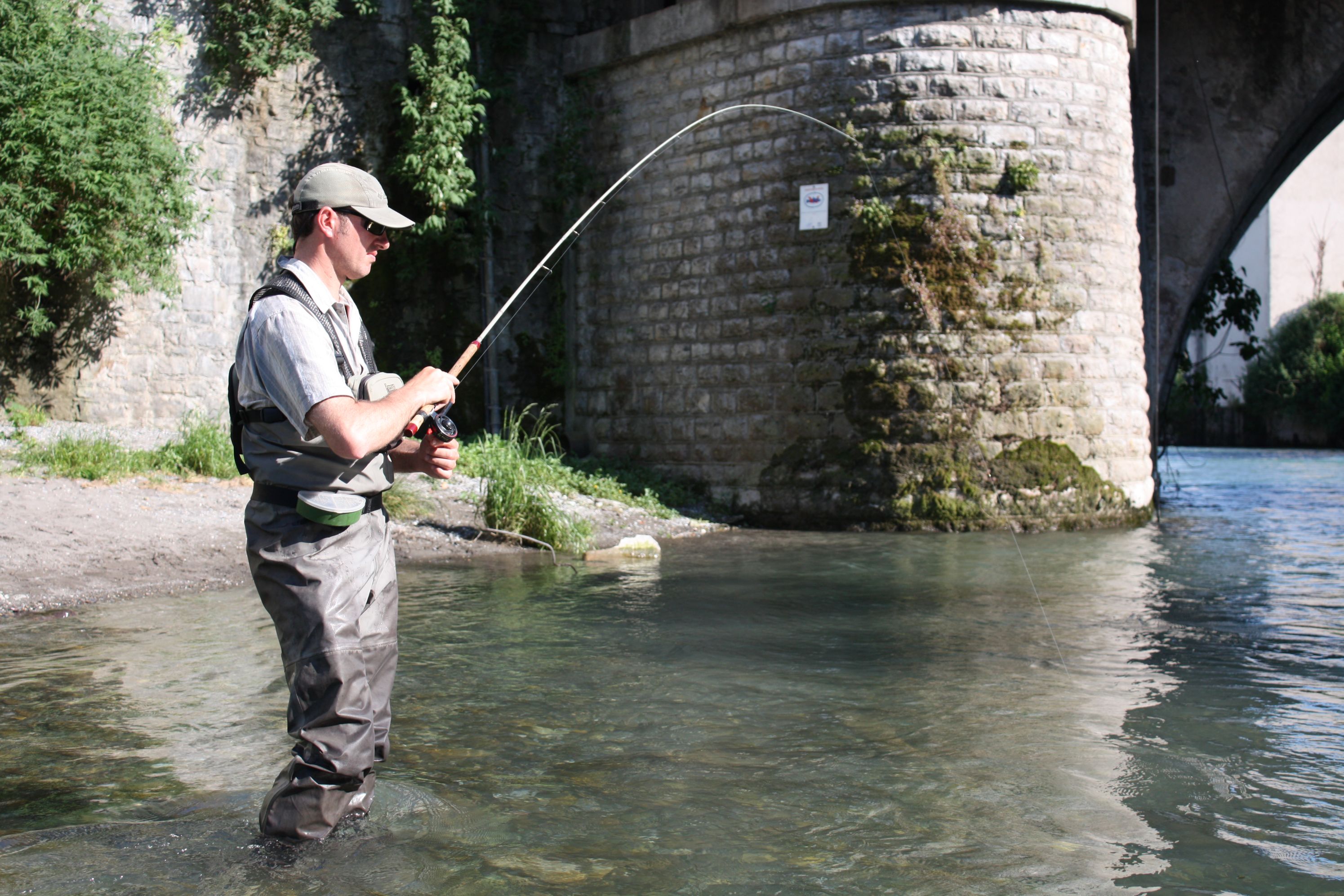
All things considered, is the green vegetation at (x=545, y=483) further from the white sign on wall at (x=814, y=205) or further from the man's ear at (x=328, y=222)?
the man's ear at (x=328, y=222)

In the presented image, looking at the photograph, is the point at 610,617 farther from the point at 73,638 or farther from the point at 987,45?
the point at 987,45

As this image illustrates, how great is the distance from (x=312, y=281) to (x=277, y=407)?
34 centimetres

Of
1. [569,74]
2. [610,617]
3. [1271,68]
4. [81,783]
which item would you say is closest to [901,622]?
[610,617]

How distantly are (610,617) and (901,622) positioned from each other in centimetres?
157

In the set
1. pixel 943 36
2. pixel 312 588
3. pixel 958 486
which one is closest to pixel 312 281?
pixel 312 588

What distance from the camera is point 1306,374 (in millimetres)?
27906

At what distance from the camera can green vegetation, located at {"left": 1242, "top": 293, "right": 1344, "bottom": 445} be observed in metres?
26.9

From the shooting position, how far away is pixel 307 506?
294cm

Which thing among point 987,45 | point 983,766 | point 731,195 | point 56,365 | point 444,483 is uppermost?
Result: point 987,45

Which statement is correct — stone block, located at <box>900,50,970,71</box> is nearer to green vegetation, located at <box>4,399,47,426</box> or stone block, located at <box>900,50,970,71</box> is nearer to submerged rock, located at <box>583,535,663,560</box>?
submerged rock, located at <box>583,535,663,560</box>

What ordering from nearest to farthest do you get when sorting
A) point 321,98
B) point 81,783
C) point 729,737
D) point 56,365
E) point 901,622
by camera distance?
point 81,783 → point 729,737 → point 901,622 → point 56,365 → point 321,98

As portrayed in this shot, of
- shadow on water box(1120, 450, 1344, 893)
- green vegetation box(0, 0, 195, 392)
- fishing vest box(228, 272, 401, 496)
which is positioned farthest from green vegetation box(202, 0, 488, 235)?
fishing vest box(228, 272, 401, 496)

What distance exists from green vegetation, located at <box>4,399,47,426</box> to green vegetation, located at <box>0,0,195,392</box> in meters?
0.26

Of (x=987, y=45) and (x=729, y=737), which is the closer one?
(x=729, y=737)
